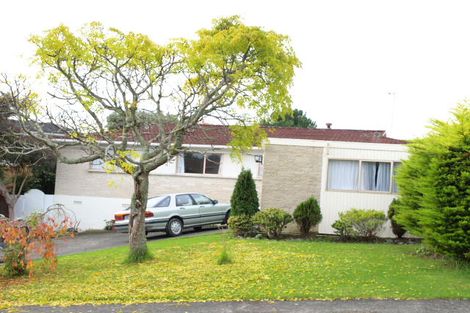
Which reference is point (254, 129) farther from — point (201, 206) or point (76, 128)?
point (201, 206)

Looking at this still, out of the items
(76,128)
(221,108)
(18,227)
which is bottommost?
(18,227)

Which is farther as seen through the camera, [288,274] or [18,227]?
[18,227]

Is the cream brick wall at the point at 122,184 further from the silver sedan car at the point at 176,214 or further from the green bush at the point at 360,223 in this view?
the green bush at the point at 360,223

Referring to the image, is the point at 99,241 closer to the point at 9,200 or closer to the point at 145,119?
the point at 9,200

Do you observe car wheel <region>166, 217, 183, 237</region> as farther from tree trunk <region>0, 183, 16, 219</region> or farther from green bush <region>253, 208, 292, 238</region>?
tree trunk <region>0, 183, 16, 219</region>

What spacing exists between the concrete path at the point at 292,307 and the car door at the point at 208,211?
11780 mm

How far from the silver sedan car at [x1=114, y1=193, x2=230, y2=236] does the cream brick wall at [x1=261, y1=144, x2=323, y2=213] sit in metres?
3.13

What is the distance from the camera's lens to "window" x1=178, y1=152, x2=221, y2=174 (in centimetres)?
2523

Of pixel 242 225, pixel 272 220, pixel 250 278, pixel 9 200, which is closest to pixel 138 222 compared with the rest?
pixel 250 278

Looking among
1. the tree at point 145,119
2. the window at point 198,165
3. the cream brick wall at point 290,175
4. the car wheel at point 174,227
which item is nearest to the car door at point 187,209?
the car wheel at point 174,227

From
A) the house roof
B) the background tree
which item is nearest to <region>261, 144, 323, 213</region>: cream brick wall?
the house roof

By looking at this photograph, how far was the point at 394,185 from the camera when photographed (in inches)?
669

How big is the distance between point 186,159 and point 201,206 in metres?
5.71

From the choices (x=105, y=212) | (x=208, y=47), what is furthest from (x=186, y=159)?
(x=208, y=47)
